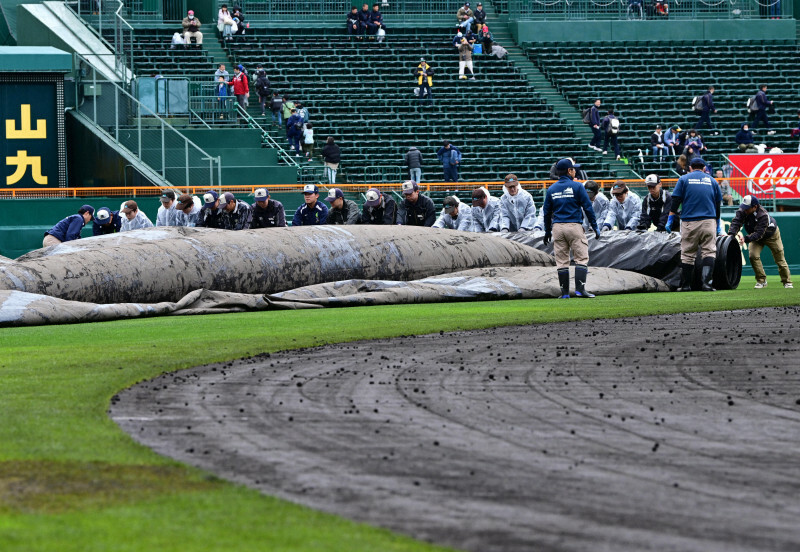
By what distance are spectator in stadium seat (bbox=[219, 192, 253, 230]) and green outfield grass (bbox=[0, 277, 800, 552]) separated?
7.99 meters

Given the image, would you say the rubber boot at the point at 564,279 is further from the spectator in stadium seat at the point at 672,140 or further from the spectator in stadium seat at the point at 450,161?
the spectator in stadium seat at the point at 672,140

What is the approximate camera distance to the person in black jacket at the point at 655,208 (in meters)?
20.8

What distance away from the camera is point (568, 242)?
1803cm

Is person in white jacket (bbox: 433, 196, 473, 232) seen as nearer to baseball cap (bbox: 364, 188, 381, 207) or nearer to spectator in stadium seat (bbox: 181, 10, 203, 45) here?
baseball cap (bbox: 364, 188, 381, 207)

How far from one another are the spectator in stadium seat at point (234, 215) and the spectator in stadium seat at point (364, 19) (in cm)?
2269

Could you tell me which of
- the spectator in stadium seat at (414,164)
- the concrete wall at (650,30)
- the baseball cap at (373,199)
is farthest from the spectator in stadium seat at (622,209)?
the concrete wall at (650,30)

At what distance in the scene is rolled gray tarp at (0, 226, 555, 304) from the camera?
619 inches

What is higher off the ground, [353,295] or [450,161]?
[450,161]

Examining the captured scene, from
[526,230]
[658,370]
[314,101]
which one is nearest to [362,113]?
[314,101]

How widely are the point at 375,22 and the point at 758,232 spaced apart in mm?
25356

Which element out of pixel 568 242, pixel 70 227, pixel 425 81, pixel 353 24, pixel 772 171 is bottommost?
pixel 568 242

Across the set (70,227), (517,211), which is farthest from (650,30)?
(70,227)

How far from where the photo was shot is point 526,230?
22.1 m

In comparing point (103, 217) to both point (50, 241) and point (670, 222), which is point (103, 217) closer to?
point (50, 241)
